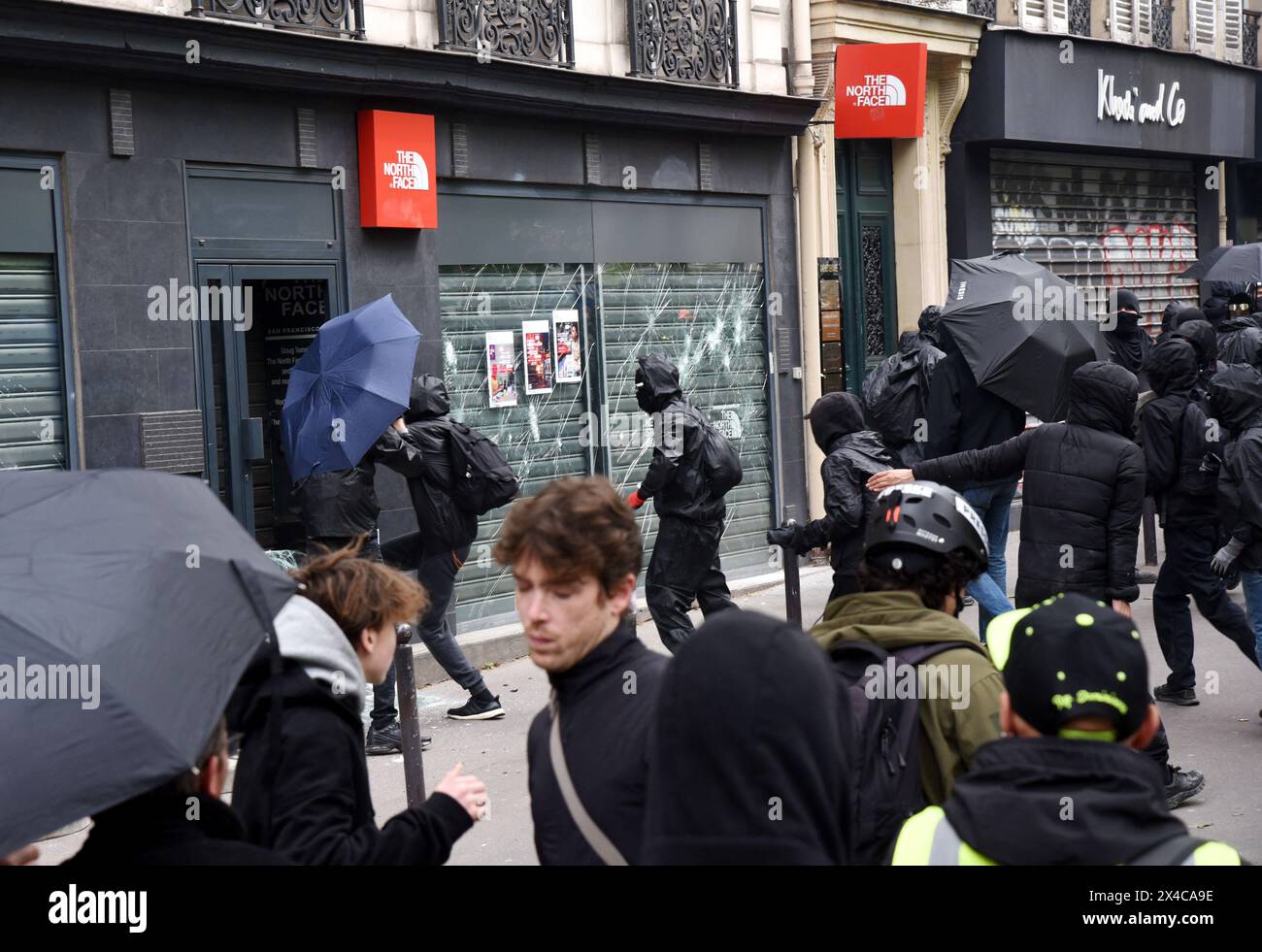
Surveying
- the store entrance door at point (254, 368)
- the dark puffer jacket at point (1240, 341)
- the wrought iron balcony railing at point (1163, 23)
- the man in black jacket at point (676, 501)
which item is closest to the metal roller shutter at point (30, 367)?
the store entrance door at point (254, 368)

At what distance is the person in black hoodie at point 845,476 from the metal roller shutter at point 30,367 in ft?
13.4

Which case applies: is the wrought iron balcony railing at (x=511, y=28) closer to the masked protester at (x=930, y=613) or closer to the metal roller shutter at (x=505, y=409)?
the metal roller shutter at (x=505, y=409)

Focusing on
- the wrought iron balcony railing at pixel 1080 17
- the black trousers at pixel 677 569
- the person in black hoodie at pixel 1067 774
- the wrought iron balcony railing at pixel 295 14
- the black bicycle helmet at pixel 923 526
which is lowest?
the black trousers at pixel 677 569

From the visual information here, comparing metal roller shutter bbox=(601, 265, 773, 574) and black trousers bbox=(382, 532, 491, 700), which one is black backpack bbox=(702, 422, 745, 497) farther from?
metal roller shutter bbox=(601, 265, 773, 574)

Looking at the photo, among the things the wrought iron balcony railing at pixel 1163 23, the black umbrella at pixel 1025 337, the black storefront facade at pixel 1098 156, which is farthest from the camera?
the wrought iron balcony railing at pixel 1163 23

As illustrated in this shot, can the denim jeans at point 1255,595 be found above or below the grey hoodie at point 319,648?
below

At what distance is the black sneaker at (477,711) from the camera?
9.25m

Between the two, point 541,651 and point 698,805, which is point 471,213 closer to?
point 541,651

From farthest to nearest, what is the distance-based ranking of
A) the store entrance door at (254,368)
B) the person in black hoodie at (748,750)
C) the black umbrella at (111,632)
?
the store entrance door at (254,368) < the black umbrella at (111,632) < the person in black hoodie at (748,750)

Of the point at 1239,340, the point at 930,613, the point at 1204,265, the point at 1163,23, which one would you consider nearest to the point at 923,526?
the point at 930,613

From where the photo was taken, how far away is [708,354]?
1357 cm

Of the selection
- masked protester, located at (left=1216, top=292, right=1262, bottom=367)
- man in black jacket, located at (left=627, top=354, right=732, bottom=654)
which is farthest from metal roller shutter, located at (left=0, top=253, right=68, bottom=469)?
masked protester, located at (left=1216, top=292, right=1262, bottom=367)

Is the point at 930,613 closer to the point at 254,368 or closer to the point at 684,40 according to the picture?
the point at 254,368

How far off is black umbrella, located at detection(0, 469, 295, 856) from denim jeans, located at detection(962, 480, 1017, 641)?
6.47 metres
